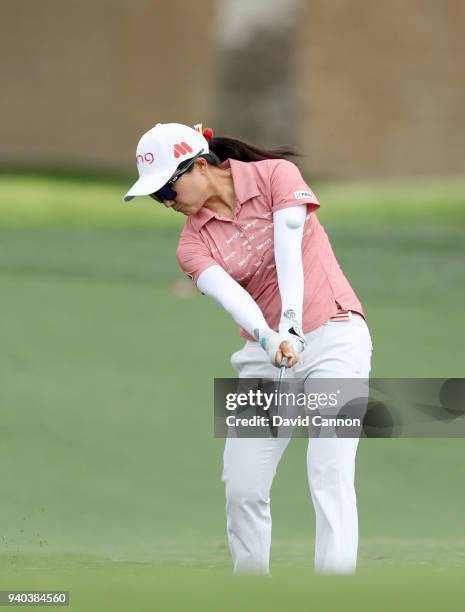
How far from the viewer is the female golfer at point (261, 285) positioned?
5.78 m

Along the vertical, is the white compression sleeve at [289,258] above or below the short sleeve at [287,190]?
below

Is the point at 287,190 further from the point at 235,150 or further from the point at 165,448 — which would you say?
the point at 165,448

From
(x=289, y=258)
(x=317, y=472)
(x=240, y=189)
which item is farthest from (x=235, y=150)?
(x=317, y=472)

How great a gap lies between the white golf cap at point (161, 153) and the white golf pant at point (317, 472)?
724 millimetres

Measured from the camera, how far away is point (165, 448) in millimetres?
9969

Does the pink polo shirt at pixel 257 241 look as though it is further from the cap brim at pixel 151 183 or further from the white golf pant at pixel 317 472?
the cap brim at pixel 151 183

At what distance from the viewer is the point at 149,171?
590 centimetres

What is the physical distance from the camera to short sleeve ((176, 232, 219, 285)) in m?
5.95

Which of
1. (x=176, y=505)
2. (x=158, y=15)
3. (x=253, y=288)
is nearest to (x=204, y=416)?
(x=176, y=505)

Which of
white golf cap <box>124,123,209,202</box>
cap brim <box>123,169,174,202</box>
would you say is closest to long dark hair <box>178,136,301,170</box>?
white golf cap <box>124,123,209,202</box>

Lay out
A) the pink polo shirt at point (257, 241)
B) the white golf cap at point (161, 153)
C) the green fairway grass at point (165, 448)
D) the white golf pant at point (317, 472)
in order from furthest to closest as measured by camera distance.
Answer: the pink polo shirt at point (257, 241)
the white golf cap at point (161, 153)
the white golf pant at point (317, 472)
the green fairway grass at point (165, 448)

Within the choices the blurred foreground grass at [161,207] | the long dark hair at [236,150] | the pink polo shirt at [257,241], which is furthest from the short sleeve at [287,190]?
the blurred foreground grass at [161,207]

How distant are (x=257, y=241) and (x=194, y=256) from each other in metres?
0.24

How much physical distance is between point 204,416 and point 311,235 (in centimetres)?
462
